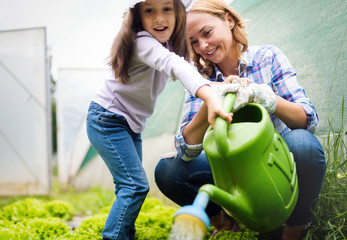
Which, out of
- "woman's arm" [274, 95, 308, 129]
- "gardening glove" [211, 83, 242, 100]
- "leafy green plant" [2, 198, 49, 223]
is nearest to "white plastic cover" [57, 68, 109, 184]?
"leafy green plant" [2, 198, 49, 223]

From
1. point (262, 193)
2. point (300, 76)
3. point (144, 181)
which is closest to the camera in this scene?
point (262, 193)

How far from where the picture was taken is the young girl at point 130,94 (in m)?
1.47

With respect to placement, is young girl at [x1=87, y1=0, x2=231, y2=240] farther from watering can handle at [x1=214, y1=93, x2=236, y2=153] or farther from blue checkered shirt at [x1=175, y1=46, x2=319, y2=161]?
watering can handle at [x1=214, y1=93, x2=236, y2=153]

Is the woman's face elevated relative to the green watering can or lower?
elevated

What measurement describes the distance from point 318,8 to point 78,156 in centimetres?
504

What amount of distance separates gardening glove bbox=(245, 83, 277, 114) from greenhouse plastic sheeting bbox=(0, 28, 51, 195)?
4131mm

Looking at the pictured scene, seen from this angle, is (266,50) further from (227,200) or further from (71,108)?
(71,108)

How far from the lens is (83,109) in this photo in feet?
20.5

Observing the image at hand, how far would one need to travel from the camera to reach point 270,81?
151 centimetres

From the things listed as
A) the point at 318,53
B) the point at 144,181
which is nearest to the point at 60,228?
the point at 144,181

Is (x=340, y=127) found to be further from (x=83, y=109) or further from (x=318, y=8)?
(x=83, y=109)

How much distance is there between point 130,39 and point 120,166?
58cm

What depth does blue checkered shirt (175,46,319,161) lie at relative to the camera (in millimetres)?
1386

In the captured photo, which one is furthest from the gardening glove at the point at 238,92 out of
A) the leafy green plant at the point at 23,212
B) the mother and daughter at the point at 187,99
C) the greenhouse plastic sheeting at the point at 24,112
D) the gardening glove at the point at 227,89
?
the greenhouse plastic sheeting at the point at 24,112
